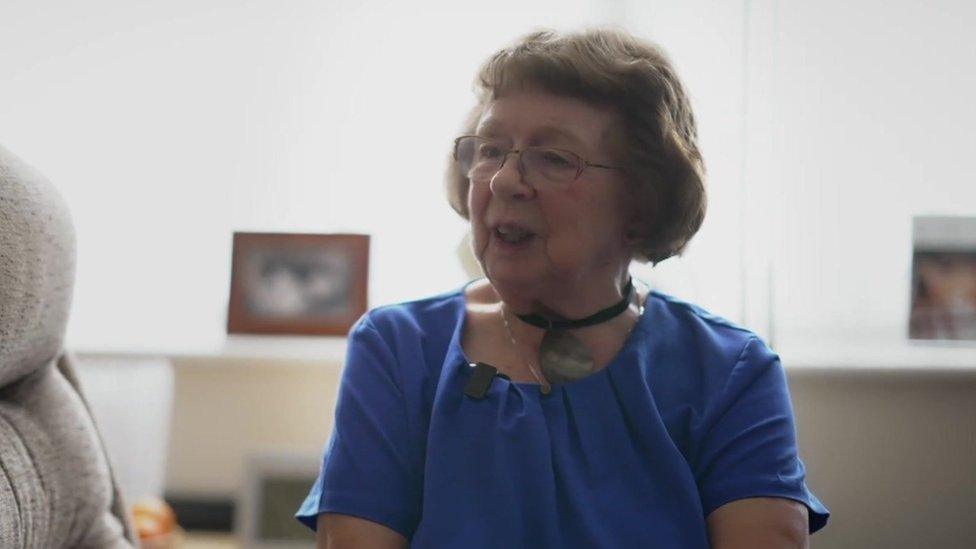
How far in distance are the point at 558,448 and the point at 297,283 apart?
115 centimetres

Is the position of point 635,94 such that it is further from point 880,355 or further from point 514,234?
point 880,355

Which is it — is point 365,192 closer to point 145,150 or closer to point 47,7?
point 145,150

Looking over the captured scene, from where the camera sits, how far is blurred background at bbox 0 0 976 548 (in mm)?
2027

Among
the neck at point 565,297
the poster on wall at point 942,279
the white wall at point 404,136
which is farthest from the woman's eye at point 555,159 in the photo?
the poster on wall at point 942,279

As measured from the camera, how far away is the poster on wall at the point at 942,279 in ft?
6.76

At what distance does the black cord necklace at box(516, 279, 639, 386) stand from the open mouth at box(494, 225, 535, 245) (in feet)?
0.36

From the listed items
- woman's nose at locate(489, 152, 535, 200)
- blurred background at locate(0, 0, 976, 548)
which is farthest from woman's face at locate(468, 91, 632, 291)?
blurred background at locate(0, 0, 976, 548)

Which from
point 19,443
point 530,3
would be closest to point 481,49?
point 530,3

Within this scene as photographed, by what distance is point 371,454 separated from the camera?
110cm

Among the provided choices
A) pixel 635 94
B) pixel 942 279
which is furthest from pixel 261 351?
pixel 942 279

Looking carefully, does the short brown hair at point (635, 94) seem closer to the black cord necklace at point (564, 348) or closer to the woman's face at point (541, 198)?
the woman's face at point (541, 198)

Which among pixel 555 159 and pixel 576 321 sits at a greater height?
pixel 555 159

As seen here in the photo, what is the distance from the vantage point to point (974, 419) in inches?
79.4

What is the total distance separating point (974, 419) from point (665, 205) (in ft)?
3.68
